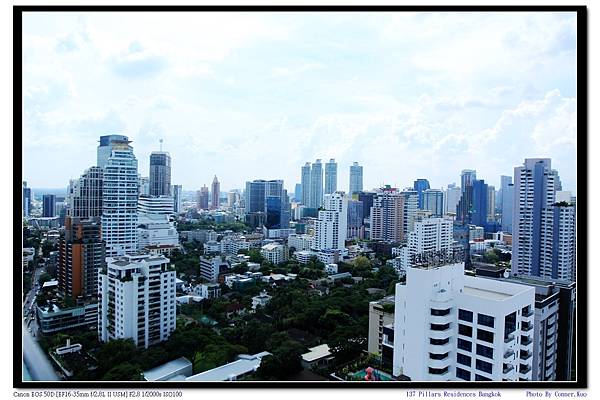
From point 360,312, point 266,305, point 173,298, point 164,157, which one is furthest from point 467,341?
point 164,157

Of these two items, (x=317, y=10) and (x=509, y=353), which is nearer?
(x=317, y=10)

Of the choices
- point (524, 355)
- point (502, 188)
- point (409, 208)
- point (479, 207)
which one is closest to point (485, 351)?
point (524, 355)

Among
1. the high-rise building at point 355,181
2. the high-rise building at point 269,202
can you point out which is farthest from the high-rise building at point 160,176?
the high-rise building at point 355,181

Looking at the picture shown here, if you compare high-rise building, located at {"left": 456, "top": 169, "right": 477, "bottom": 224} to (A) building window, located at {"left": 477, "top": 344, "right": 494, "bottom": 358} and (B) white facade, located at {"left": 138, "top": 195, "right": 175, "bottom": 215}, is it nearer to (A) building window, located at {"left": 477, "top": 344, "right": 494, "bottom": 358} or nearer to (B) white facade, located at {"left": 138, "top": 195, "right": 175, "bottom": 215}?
(A) building window, located at {"left": 477, "top": 344, "right": 494, "bottom": 358}

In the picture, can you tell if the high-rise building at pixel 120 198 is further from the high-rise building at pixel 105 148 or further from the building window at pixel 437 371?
the building window at pixel 437 371

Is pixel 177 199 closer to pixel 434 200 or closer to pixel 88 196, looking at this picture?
pixel 88 196

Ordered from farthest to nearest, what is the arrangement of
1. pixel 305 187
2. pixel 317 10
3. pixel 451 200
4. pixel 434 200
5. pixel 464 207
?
1. pixel 305 187
2. pixel 434 200
3. pixel 451 200
4. pixel 464 207
5. pixel 317 10
